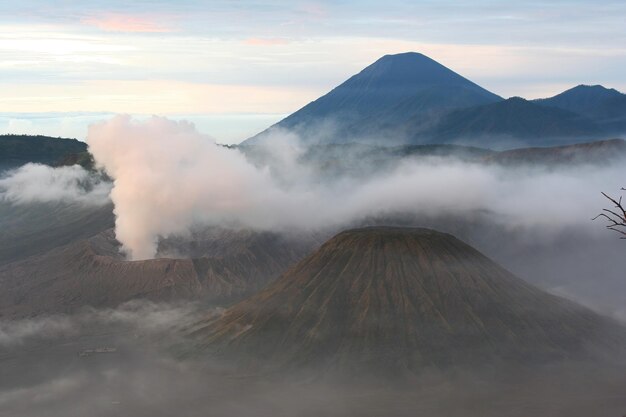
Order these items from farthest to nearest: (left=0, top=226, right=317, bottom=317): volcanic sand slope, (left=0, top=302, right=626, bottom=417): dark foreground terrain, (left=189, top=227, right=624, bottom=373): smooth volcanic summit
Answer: (left=0, top=226, right=317, bottom=317): volcanic sand slope, (left=189, top=227, right=624, bottom=373): smooth volcanic summit, (left=0, top=302, right=626, bottom=417): dark foreground terrain

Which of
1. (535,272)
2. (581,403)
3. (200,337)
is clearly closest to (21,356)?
(200,337)

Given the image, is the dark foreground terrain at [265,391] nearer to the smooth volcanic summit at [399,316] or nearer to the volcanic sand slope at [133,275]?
the smooth volcanic summit at [399,316]

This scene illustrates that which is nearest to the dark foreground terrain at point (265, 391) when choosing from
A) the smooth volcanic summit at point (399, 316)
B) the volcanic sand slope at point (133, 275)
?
the smooth volcanic summit at point (399, 316)

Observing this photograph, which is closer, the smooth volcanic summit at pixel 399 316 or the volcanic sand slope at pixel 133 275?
the smooth volcanic summit at pixel 399 316

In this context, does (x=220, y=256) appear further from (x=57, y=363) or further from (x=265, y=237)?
(x=57, y=363)

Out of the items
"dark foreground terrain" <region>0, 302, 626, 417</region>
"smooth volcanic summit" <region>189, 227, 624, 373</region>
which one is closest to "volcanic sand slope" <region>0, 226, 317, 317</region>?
"smooth volcanic summit" <region>189, 227, 624, 373</region>

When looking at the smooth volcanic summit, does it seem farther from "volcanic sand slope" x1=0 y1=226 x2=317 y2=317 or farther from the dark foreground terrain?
"volcanic sand slope" x1=0 y1=226 x2=317 y2=317

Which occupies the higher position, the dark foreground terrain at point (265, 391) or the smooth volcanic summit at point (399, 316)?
the smooth volcanic summit at point (399, 316)

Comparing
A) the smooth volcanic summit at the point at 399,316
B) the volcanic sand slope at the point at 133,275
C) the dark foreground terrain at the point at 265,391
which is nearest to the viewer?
the dark foreground terrain at the point at 265,391

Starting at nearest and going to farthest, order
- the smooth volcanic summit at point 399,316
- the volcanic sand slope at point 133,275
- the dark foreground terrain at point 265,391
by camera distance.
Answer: the dark foreground terrain at point 265,391 < the smooth volcanic summit at point 399,316 < the volcanic sand slope at point 133,275
